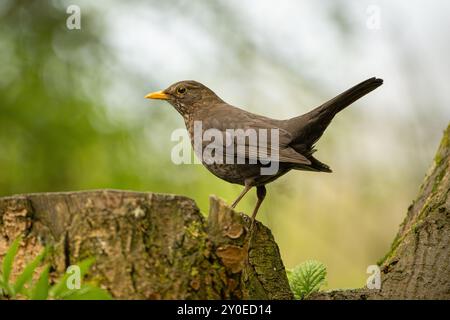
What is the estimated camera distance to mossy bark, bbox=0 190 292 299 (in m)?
2.81

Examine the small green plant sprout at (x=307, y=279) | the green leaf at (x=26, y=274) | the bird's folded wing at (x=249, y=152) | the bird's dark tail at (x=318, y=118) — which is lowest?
the small green plant sprout at (x=307, y=279)

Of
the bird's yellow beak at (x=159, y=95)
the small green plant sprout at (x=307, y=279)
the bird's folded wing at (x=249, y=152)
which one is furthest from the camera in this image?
the bird's yellow beak at (x=159, y=95)

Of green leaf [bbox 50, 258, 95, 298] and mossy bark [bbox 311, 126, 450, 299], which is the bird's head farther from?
green leaf [bbox 50, 258, 95, 298]

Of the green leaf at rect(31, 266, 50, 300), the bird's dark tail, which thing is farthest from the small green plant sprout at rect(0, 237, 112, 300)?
the bird's dark tail

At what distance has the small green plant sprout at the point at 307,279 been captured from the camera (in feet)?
12.3

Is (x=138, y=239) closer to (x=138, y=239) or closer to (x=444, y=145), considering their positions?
(x=138, y=239)

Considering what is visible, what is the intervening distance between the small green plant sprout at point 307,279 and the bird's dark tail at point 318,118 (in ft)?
4.00

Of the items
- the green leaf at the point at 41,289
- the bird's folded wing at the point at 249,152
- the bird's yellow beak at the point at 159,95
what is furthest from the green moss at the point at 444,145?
the green leaf at the point at 41,289

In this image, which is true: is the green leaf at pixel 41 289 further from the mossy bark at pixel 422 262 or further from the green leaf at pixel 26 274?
the mossy bark at pixel 422 262

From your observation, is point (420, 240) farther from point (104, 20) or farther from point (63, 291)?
point (104, 20)

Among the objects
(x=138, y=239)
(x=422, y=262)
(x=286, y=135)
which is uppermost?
(x=286, y=135)

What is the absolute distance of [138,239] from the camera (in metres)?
2.83

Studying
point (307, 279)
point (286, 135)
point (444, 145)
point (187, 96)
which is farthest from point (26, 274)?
point (187, 96)

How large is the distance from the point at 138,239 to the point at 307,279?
4.43ft
